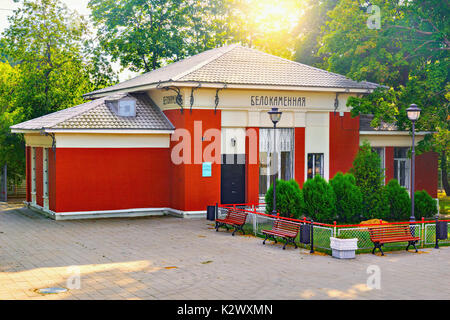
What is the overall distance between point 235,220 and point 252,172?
5.19 metres

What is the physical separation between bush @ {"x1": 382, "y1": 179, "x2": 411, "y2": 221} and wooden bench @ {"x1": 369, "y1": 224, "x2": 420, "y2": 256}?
21.1 feet

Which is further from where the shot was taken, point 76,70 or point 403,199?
point 76,70

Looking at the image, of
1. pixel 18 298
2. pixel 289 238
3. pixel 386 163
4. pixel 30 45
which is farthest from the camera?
pixel 30 45

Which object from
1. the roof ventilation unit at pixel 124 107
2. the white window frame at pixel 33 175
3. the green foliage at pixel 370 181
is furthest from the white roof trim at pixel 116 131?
the green foliage at pixel 370 181

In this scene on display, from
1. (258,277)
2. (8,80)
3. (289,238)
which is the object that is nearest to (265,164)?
(289,238)

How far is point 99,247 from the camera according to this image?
16.5m

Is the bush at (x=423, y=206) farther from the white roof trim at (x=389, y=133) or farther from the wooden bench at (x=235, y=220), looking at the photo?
the wooden bench at (x=235, y=220)

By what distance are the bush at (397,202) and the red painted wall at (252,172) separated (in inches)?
209

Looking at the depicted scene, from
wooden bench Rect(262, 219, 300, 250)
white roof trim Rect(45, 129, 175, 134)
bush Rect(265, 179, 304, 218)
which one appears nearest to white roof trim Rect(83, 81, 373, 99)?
white roof trim Rect(45, 129, 175, 134)

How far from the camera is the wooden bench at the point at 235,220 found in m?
18.8

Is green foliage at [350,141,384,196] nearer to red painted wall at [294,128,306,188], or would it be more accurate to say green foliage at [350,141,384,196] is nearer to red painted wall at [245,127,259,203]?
red painted wall at [294,128,306,188]

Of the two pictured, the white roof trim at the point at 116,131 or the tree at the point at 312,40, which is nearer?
the white roof trim at the point at 116,131

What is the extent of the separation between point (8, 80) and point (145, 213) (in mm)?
14205

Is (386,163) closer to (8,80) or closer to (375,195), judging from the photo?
(375,195)
